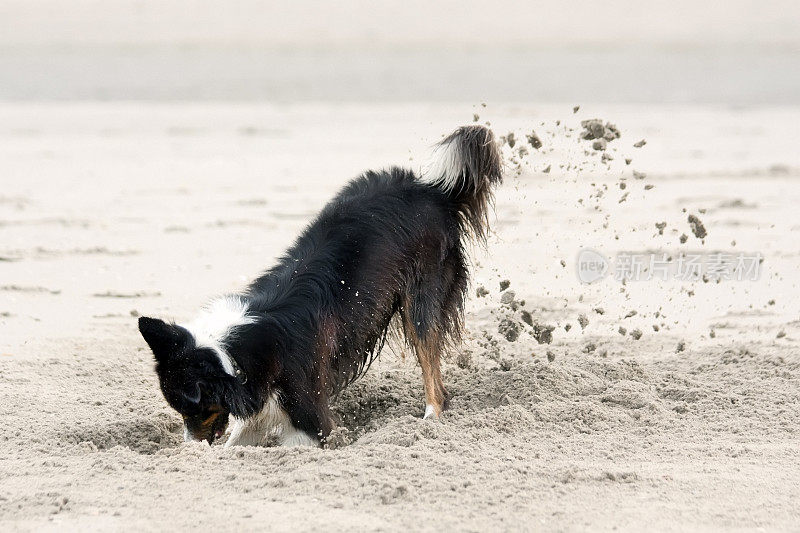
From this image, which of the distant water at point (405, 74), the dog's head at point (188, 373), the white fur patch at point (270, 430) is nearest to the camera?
the dog's head at point (188, 373)

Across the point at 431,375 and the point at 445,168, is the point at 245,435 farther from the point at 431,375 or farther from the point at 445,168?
the point at 445,168

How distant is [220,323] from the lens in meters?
4.73

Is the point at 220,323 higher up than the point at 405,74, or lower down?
lower down

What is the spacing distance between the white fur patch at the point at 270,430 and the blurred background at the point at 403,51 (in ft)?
49.2

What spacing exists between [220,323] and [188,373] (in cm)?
29

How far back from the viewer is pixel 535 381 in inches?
221

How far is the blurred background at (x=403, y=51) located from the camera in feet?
68.2

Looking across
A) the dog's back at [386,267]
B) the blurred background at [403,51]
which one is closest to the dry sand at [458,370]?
the dog's back at [386,267]

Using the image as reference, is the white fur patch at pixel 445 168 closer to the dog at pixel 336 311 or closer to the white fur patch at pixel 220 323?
the dog at pixel 336 311

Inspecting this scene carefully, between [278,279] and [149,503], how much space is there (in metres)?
1.42

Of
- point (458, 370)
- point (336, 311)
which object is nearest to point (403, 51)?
point (458, 370)

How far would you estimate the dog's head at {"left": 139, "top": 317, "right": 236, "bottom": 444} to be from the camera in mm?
4527

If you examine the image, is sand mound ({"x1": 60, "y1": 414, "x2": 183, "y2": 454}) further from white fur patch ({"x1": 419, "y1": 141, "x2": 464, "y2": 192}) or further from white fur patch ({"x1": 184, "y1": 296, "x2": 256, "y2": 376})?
white fur patch ({"x1": 419, "y1": 141, "x2": 464, "y2": 192})

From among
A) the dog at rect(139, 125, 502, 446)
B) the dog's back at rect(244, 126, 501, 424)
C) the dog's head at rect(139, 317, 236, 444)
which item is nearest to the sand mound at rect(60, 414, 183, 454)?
the dog at rect(139, 125, 502, 446)
